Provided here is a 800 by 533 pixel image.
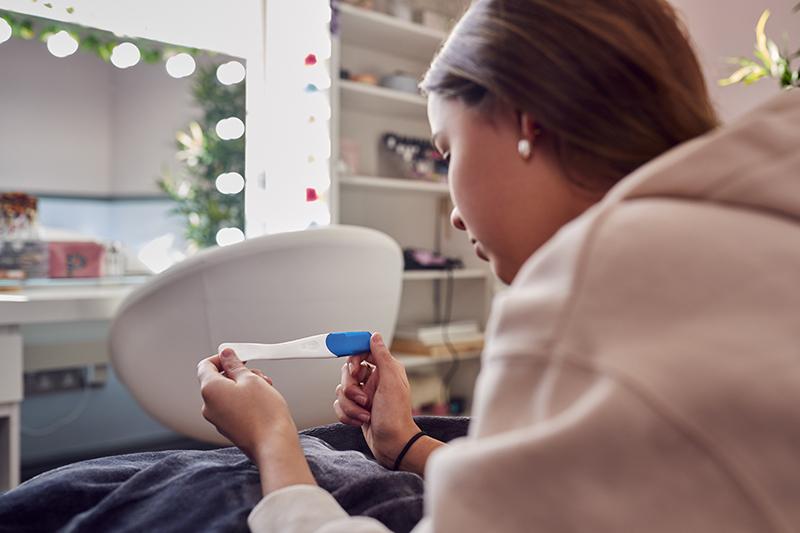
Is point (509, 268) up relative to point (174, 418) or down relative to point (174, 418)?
up

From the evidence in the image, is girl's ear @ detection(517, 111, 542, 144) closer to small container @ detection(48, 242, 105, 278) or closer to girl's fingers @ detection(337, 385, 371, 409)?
girl's fingers @ detection(337, 385, 371, 409)

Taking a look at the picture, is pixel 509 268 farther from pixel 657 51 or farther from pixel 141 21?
pixel 141 21

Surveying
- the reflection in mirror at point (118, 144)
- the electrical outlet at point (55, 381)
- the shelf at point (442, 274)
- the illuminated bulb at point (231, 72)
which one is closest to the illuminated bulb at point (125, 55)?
the reflection in mirror at point (118, 144)

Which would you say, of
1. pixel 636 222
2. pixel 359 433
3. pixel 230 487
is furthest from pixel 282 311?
pixel 636 222

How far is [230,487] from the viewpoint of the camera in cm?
63

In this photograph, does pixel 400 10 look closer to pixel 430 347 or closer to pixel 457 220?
pixel 430 347

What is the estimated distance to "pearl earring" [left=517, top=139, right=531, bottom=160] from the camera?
1.84 ft

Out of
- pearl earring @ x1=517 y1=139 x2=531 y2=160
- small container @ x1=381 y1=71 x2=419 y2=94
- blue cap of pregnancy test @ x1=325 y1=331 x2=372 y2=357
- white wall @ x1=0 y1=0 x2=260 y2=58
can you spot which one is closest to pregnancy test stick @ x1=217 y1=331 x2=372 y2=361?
blue cap of pregnancy test @ x1=325 y1=331 x2=372 y2=357

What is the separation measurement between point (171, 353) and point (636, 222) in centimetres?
143

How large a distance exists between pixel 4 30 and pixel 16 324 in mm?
1009

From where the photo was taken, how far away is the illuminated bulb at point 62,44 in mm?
2287

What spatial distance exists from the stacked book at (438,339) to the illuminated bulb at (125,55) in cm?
138

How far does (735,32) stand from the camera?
298 cm

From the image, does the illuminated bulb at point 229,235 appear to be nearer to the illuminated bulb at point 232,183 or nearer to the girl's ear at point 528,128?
the illuminated bulb at point 232,183
